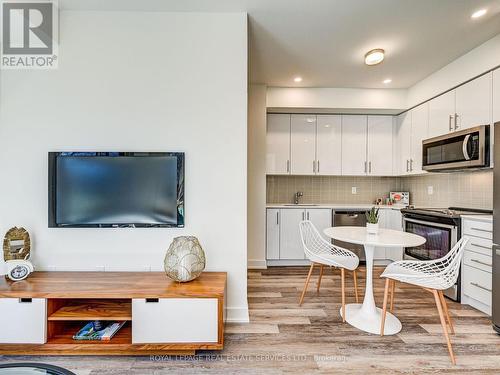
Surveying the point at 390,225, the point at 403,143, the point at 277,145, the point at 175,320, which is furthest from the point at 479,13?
the point at 175,320

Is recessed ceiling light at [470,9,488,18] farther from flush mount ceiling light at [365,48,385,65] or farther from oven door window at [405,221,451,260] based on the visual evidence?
oven door window at [405,221,451,260]

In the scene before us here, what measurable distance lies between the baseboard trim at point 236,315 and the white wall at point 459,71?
3.31 m

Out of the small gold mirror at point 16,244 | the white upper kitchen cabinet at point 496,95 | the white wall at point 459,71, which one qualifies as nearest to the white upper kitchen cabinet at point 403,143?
the white wall at point 459,71

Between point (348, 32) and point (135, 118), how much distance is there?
2.13 meters

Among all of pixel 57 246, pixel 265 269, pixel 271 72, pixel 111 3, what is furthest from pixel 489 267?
pixel 111 3

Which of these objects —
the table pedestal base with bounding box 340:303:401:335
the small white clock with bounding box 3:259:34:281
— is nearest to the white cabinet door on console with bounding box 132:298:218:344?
the small white clock with bounding box 3:259:34:281

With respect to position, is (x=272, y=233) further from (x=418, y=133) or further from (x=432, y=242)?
(x=418, y=133)

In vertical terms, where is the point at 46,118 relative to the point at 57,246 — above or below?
above

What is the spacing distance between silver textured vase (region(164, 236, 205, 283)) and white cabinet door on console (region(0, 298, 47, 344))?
0.84 meters

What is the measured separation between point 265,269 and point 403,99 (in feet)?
10.5

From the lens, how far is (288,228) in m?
3.86

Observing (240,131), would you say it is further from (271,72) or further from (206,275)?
(271,72)

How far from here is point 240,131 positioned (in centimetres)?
222

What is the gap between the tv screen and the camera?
214cm
